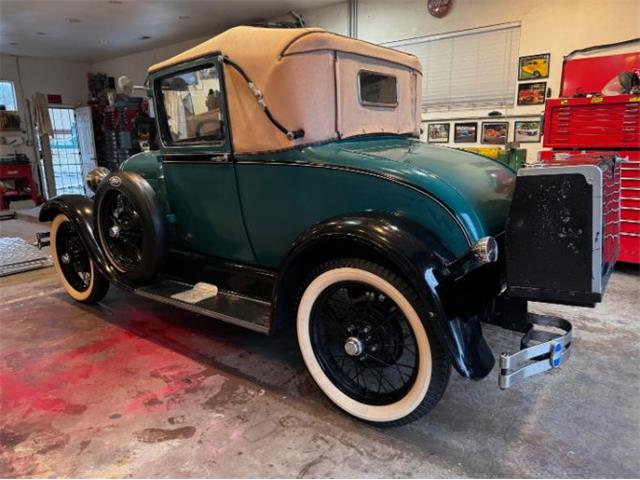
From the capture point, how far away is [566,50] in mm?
4734

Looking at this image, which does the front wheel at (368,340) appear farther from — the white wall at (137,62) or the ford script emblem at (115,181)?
the white wall at (137,62)

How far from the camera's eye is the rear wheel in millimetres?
3361

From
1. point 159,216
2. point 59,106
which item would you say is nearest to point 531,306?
point 159,216

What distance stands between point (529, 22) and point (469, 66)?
30.6 inches

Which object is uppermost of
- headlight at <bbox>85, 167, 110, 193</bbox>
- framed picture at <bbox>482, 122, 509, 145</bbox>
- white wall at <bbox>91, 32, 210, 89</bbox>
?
white wall at <bbox>91, 32, 210, 89</bbox>

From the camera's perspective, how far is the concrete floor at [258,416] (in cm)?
171

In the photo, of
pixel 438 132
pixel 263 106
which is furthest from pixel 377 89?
pixel 438 132

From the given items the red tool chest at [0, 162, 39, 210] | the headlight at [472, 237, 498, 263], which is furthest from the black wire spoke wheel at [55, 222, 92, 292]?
the red tool chest at [0, 162, 39, 210]

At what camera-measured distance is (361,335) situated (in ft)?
6.40

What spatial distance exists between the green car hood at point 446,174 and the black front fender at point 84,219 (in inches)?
69.9

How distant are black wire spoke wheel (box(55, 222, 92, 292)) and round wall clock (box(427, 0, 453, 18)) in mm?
4923

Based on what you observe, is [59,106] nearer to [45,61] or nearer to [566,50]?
[45,61]

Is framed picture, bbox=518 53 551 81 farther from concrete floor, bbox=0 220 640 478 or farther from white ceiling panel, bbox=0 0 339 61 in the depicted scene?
concrete floor, bbox=0 220 640 478

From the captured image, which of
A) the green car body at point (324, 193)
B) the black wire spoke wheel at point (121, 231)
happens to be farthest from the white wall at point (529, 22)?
the black wire spoke wheel at point (121, 231)
